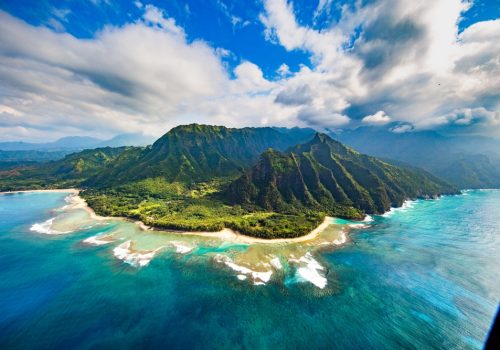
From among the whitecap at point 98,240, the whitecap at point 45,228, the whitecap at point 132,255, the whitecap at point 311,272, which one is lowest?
the whitecap at point 311,272

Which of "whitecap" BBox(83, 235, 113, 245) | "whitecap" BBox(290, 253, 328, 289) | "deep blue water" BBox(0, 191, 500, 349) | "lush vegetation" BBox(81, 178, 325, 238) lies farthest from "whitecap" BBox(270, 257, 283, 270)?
"whitecap" BBox(83, 235, 113, 245)

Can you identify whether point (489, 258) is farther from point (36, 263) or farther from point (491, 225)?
point (36, 263)

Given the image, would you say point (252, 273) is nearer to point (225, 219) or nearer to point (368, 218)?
point (225, 219)

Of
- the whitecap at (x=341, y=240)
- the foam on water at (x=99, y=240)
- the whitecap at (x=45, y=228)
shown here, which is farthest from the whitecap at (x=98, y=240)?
the whitecap at (x=341, y=240)

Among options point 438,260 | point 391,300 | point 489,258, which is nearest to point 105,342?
point 391,300

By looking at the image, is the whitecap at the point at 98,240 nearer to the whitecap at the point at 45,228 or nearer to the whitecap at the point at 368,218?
the whitecap at the point at 45,228
